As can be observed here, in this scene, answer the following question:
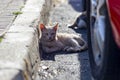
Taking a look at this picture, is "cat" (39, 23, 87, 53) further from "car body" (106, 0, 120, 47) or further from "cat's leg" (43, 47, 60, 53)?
"car body" (106, 0, 120, 47)

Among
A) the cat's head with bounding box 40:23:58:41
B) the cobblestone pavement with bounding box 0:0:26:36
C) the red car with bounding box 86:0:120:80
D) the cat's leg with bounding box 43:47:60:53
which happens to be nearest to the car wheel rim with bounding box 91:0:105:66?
the red car with bounding box 86:0:120:80

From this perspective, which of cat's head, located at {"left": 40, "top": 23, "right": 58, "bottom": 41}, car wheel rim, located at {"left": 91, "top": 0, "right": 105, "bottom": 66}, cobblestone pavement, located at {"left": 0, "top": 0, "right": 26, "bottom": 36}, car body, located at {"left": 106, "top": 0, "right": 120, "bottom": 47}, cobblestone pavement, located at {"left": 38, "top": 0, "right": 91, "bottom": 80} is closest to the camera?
car body, located at {"left": 106, "top": 0, "right": 120, "bottom": 47}

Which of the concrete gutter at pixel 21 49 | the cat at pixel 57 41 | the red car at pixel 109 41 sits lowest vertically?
the cat at pixel 57 41

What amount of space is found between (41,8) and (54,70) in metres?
1.54

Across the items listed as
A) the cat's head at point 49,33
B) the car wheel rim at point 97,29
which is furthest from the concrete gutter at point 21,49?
the car wheel rim at point 97,29

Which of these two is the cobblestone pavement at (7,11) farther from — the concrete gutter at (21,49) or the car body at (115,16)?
the car body at (115,16)

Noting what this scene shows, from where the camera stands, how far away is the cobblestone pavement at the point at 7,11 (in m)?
5.47

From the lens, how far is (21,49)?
4406 millimetres

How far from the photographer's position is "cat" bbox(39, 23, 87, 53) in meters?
5.89

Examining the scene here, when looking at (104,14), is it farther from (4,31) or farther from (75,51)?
(75,51)

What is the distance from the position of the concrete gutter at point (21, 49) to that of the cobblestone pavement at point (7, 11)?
0.12 meters

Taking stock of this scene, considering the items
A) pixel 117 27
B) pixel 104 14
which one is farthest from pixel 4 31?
pixel 117 27

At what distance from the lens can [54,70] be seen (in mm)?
5074

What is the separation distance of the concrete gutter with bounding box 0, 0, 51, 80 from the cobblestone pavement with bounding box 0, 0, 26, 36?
117mm
